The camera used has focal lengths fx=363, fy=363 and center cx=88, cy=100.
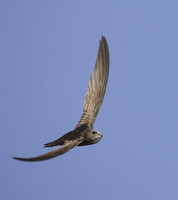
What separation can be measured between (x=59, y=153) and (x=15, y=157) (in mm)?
862

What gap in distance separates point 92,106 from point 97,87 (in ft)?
1.20

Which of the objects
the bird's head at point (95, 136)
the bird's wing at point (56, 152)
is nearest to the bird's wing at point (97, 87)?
the bird's head at point (95, 136)

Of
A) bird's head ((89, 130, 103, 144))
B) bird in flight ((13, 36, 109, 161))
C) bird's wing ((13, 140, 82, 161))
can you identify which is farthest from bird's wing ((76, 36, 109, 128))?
bird's wing ((13, 140, 82, 161))

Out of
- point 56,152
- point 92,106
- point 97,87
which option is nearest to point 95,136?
point 92,106

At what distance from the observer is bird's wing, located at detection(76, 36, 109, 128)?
6.31 metres

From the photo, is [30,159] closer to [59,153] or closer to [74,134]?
[59,153]

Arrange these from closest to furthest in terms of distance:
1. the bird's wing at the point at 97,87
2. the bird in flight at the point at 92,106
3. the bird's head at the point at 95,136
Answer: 1. the bird in flight at the point at 92,106
2. the bird's head at the point at 95,136
3. the bird's wing at the point at 97,87

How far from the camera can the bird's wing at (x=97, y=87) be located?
6.31m

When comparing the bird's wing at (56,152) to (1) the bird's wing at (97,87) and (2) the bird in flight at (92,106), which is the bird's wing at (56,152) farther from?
(1) the bird's wing at (97,87)

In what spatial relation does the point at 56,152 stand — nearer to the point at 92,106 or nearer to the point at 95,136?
the point at 95,136

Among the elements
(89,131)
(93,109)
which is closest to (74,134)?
(89,131)

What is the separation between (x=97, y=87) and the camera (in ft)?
21.6

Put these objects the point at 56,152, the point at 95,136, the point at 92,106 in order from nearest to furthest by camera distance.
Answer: the point at 56,152 → the point at 95,136 → the point at 92,106

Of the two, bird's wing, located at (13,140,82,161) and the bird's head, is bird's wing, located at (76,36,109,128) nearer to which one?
the bird's head
